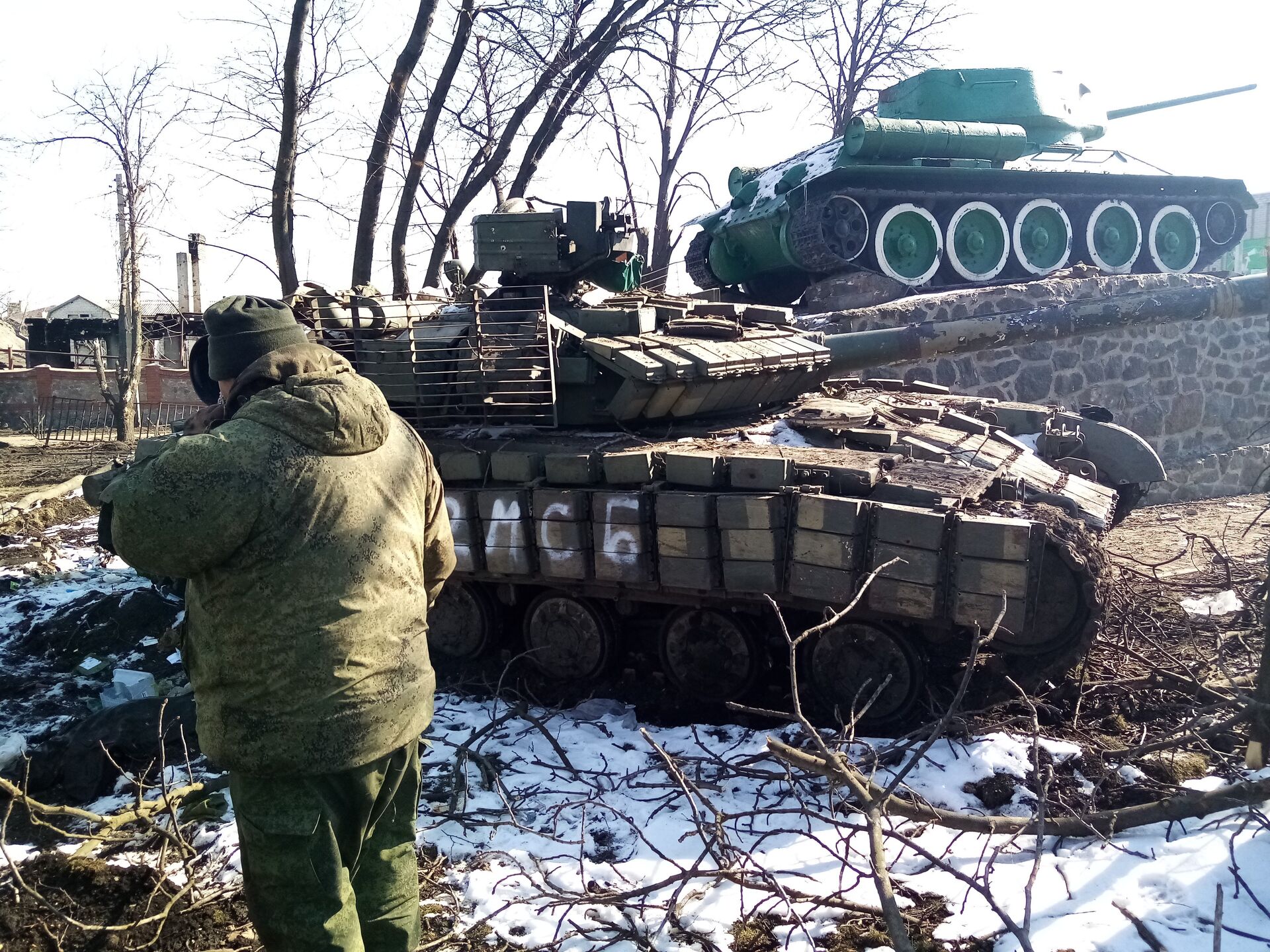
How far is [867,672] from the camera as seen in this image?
5613 mm

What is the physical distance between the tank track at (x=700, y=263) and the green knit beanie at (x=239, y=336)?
13.1 meters

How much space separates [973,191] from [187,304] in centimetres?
2869

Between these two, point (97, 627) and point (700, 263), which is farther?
point (700, 263)

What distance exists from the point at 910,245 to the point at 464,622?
361 inches

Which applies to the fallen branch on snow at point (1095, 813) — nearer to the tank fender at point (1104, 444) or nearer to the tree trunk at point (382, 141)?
the tank fender at point (1104, 444)

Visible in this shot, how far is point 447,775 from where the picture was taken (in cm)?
499

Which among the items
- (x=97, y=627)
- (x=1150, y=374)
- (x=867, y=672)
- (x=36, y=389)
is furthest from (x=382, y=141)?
(x=36, y=389)

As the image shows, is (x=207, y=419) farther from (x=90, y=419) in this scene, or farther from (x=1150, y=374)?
(x=90, y=419)

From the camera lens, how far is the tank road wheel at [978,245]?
13.8 m

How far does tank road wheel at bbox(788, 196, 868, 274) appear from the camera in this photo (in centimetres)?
1270

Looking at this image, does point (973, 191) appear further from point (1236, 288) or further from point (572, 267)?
point (572, 267)

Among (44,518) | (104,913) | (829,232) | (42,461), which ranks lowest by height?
(104,913)

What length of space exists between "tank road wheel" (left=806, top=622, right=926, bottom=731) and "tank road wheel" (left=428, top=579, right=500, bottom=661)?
2.15 metres

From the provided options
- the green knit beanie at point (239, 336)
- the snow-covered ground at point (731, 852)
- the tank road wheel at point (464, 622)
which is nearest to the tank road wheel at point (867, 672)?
the snow-covered ground at point (731, 852)
